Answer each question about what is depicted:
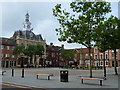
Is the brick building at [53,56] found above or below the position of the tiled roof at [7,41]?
below

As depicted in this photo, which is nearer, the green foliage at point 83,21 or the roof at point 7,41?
the green foliage at point 83,21

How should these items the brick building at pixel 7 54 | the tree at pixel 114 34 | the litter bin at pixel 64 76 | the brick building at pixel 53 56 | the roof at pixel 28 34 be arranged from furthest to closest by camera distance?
the brick building at pixel 53 56 < the roof at pixel 28 34 < the brick building at pixel 7 54 < the tree at pixel 114 34 < the litter bin at pixel 64 76

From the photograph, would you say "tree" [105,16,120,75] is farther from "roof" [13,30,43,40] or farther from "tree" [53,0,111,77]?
"roof" [13,30,43,40]

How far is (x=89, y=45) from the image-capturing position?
62.2 feet

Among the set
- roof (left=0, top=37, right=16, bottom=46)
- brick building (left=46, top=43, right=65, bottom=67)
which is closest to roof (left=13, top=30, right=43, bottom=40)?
roof (left=0, top=37, right=16, bottom=46)

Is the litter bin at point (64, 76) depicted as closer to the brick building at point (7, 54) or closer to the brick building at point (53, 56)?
the brick building at point (7, 54)

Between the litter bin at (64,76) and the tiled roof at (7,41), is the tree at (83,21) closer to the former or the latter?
the litter bin at (64,76)

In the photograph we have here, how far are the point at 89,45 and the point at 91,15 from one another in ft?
9.82

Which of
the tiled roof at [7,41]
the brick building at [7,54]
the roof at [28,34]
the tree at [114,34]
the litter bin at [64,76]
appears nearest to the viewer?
the litter bin at [64,76]

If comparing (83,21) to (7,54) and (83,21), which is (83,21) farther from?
(7,54)

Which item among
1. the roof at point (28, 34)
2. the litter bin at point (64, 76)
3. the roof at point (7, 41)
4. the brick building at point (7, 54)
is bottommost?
the litter bin at point (64, 76)

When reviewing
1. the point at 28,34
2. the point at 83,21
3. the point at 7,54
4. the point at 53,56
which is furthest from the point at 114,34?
the point at 53,56

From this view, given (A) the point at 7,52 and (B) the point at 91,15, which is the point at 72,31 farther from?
(A) the point at 7,52

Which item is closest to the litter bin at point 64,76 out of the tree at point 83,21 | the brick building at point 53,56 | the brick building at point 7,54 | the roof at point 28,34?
the tree at point 83,21
